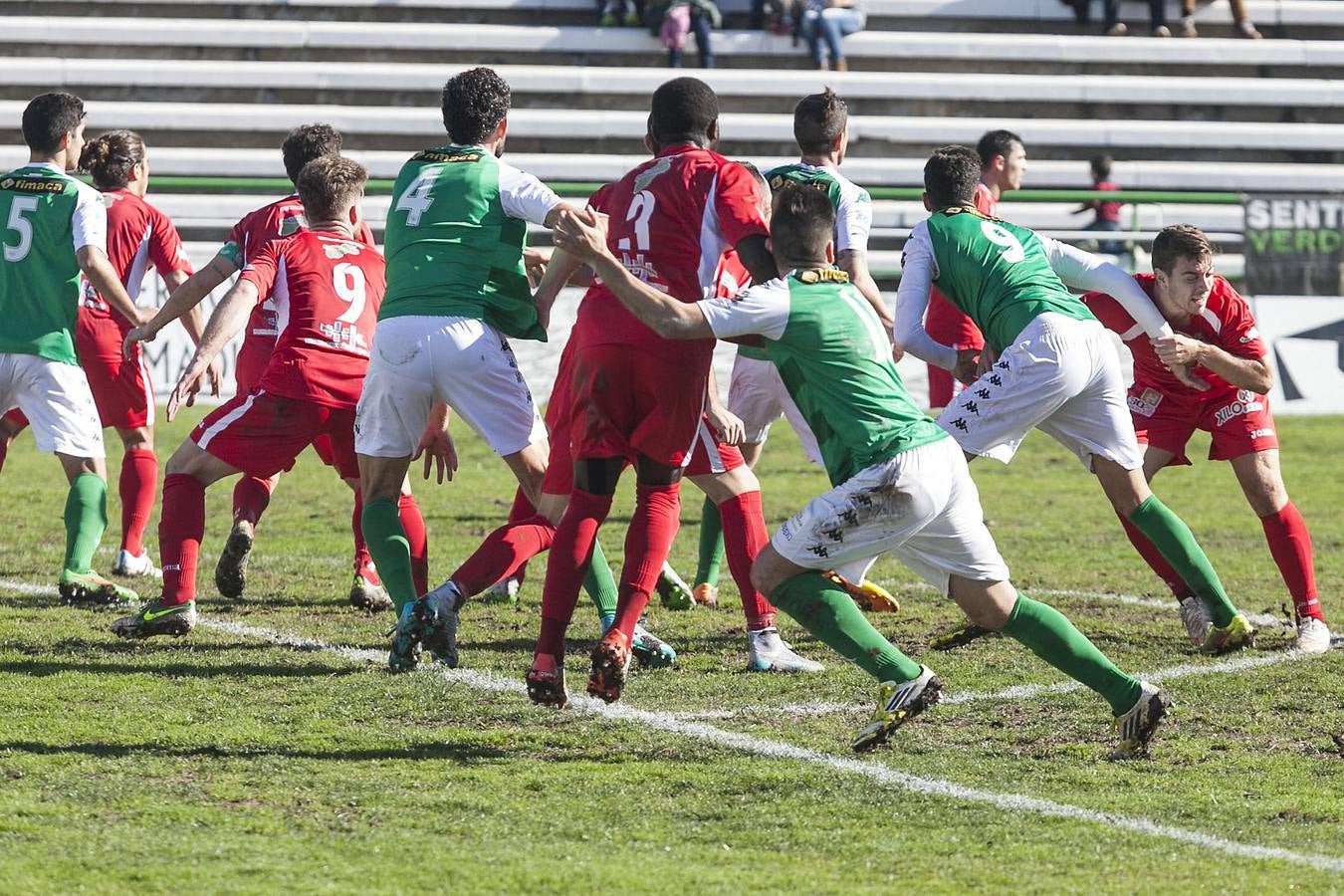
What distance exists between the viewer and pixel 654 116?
596 cm

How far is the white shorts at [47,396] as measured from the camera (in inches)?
298

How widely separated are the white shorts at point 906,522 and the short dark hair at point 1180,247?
1.90 m

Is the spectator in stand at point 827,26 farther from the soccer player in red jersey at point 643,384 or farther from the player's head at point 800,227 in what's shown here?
the player's head at point 800,227

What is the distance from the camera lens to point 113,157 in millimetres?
8195

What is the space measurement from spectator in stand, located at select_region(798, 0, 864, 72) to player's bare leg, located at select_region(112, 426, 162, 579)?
14688mm

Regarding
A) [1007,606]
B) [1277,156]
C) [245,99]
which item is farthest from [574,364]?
[1277,156]

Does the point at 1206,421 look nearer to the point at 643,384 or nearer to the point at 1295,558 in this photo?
the point at 1295,558

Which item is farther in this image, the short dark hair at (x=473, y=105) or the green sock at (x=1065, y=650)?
the short dark hair at (x=473, y=105)

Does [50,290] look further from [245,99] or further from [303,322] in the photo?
[245,99]

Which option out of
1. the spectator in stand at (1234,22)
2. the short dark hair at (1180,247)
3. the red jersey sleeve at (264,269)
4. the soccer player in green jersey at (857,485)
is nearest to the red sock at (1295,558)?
the short dark hair at (1180,247)

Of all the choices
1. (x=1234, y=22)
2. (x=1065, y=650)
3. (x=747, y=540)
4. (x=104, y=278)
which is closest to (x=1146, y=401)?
(x=747, y=540)

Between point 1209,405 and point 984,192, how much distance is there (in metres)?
2.18

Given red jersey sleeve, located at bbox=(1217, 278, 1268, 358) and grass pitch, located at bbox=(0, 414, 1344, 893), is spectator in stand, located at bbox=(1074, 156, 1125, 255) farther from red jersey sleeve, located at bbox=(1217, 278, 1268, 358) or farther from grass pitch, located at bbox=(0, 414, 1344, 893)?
red jersey sleeve, located at bbox=(1217, 278, 1268, 358)

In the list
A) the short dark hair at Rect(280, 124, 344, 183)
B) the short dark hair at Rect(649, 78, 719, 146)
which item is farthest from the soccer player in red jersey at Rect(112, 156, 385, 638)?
the short dark hair at Rect(649, 78, 719, 146)
